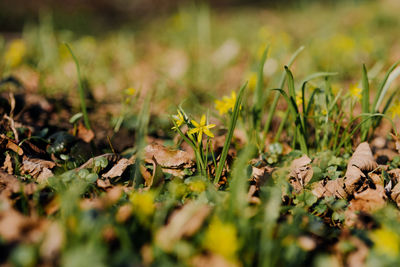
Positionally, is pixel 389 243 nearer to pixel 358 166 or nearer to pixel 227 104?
pixel 358 166

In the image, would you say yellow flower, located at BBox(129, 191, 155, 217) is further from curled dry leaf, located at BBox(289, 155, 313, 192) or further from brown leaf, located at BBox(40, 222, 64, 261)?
curled dry leaf, located at BBox(289, 155, 313, 192)

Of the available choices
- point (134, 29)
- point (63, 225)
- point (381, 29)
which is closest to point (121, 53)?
point (134, 29)

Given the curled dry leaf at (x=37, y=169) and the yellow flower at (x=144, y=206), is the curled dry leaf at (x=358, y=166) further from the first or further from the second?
the curled dry leaf at (x=37, y=169)

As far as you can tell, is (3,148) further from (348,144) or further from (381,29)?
(381,29)

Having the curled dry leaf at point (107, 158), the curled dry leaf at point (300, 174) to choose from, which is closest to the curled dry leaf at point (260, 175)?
the curled dry leaf at point (300, 174)

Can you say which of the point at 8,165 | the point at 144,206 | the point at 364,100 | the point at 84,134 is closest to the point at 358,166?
the point at 364,100

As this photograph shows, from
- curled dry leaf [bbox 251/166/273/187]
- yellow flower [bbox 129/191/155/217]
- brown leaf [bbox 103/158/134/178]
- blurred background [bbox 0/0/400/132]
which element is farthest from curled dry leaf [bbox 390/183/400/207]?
brown leaf [bbox 103/158/134/178]
